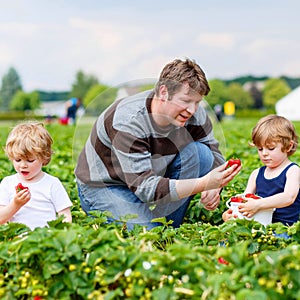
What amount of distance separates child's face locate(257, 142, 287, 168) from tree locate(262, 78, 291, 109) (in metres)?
104

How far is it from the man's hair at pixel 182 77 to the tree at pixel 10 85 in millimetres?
99467

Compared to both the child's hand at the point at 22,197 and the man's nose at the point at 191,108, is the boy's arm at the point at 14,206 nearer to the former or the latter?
the child's hand at the point at 22,197

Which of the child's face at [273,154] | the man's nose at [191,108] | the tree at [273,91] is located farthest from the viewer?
the tree at [273,91]

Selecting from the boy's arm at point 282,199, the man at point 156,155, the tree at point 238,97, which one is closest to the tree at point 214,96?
the man at point 156,155

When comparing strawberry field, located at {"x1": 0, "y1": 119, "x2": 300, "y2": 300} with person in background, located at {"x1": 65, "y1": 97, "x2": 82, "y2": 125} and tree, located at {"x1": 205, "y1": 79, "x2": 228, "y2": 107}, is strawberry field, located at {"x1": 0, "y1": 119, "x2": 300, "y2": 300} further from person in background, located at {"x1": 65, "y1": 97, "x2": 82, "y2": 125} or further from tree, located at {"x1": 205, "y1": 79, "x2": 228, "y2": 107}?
person in background, located at {"x1": 65, "y1": 97, "x2": 82, "y2": 125}

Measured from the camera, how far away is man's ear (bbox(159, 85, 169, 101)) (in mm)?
3779

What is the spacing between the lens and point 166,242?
3.45 m

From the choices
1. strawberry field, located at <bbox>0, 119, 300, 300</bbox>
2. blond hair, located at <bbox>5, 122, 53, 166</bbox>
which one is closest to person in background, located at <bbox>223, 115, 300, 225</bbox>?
strawberry field, located at <bbox>0, 119, 300, 300</bbox>

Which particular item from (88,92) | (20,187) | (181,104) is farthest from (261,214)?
(88,92)

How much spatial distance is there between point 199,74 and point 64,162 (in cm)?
341

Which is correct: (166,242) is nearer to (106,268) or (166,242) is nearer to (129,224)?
(129,224)

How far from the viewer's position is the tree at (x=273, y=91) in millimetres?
107438

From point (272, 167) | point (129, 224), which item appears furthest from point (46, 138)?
point (272, 167)

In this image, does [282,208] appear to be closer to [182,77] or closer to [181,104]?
[181,104]
